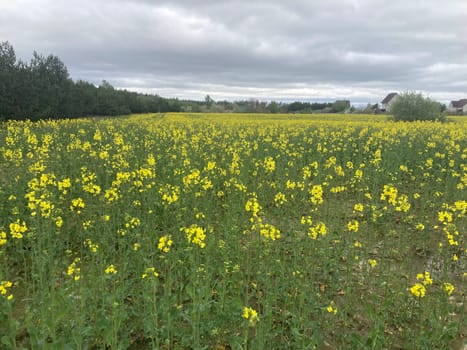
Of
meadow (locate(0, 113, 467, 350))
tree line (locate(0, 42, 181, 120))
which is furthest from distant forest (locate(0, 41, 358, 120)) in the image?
meadow (locate(0, 113, 467, 350))

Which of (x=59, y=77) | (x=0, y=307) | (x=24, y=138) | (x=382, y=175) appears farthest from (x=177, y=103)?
(x=0, y=307)

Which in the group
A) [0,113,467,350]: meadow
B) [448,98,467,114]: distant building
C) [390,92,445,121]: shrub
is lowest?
[0,113,467,350]: meadow

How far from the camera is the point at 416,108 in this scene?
32.5 metres

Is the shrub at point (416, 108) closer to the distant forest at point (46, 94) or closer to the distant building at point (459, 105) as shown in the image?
the distant forest at point (46, 94)

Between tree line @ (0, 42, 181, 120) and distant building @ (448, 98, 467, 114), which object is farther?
distant building @ (448, 98, 467, 114)

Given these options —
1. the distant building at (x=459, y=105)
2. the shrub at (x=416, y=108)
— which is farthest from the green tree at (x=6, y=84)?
the distant building at (x=459, y=105)

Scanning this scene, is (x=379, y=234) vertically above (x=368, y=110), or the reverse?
(x=368, y=110)

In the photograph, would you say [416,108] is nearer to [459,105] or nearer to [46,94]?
[46,94]

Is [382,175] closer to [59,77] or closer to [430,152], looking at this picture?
[430,152]

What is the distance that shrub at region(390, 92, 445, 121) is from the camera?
32.4m

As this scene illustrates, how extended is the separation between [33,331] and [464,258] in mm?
5842

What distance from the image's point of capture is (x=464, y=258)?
547 centimetres

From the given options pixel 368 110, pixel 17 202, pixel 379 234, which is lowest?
pixel 379 234

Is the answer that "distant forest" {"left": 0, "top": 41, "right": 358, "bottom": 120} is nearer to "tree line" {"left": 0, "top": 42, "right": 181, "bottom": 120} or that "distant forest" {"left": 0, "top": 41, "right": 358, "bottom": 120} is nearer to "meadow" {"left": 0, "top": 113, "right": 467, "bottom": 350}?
"tree line" {"left": 0, "top": 42, "right": 181, "bottom": 120}
